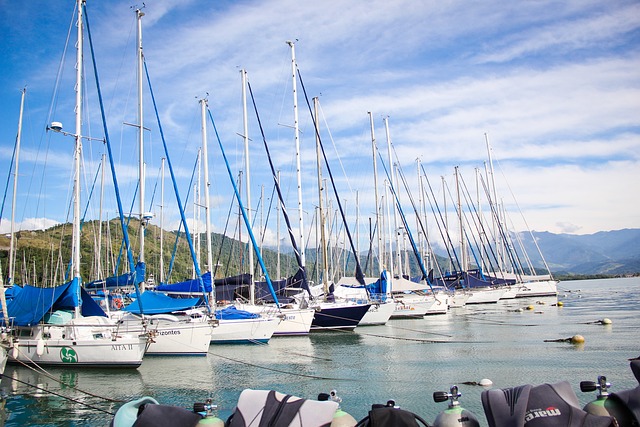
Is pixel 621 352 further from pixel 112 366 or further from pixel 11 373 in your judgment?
pixel 11 373

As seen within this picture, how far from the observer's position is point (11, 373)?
23594mm

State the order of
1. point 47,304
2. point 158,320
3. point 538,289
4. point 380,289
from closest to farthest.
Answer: point 47,304 < point 158,320 < point 380,289 < point 538,289

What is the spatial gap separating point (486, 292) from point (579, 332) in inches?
1340

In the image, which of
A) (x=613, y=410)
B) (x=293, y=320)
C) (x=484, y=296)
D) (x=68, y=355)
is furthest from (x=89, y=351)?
(x=484, y=296)

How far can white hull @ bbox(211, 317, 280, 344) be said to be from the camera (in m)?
29.0

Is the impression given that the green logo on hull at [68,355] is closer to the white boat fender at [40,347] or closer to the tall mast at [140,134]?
the white boat fender at [40,347]

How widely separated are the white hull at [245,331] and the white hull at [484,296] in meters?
41.1

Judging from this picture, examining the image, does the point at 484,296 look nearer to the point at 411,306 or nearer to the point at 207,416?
the point at 411,306

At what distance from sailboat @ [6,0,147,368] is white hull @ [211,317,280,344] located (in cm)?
715

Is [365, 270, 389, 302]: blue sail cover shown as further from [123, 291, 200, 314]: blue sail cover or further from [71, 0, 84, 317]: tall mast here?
[71, 0, 84, 317]: tall mast

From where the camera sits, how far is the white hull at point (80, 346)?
69.6 feet

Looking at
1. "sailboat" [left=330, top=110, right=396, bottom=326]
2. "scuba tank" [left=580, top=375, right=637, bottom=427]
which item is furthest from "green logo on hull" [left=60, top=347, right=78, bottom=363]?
"scuba tank" [left=580, top=375, right=637, bottom=427]

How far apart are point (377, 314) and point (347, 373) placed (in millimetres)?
19257

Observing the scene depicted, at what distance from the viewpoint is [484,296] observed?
65.4m
